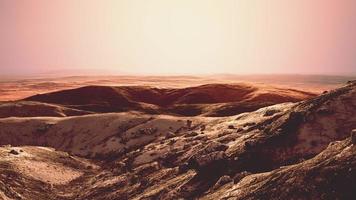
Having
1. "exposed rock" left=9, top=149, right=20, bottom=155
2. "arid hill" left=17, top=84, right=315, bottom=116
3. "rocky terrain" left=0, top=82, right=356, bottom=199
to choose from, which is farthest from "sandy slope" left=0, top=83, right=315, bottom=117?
"exposed rock" left=9, top=149, right=20, bottom=155

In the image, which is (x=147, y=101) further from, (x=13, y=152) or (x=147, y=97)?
(x=13, y=152)

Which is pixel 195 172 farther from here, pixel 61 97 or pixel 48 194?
pixel 61 97

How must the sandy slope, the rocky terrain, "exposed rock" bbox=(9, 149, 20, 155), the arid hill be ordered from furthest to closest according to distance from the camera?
the arid hill, the sandy slope, "exposed rock" bbox=(9, 149, 20, 155), the rocky terrain

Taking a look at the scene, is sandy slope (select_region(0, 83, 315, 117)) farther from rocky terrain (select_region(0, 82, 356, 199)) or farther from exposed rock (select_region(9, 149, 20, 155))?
exposed rock (select_region(9, 149, 20, 155))

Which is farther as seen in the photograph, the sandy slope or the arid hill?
the arid hill

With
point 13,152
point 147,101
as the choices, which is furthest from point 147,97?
point 13,152

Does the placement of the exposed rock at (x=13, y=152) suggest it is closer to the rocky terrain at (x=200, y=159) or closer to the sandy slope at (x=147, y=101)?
the rocky terrain at (x=200, y=159)

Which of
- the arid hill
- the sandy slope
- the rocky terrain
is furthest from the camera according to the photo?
the arid hill

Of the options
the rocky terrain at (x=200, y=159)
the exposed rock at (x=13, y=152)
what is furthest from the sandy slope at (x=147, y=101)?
the exposed rock at (x=13, y=152)

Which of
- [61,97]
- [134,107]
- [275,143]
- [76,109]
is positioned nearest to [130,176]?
[275,143]
